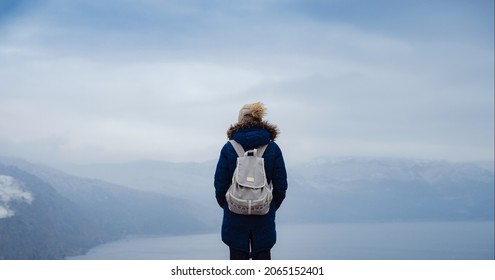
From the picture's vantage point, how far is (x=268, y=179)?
5.41 m

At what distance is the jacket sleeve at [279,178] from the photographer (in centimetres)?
534

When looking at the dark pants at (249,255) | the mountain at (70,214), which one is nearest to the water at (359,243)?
the mountain at (70,214)

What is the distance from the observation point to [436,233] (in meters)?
177

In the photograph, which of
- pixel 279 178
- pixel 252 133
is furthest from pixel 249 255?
pixel 252 133

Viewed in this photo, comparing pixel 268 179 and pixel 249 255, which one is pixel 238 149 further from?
pixel 249 255

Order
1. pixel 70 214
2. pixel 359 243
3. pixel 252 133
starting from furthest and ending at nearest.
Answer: pixel 359 243
pixel 70 214
pixel 252 133

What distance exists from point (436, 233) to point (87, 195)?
112m

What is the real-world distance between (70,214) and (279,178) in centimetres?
12878

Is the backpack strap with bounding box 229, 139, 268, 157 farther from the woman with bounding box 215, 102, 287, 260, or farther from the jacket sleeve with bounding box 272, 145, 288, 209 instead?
the jacket sleeve with bounding box 272, 145, 288, 209

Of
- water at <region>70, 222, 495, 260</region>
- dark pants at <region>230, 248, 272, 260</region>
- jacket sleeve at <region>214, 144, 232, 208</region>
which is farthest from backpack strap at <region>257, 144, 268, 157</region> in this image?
water at <region>70, 222, 495, 260</region>

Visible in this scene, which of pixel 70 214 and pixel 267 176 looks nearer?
pixel 267 176

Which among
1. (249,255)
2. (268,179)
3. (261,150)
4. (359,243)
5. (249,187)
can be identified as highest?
(359,243)
